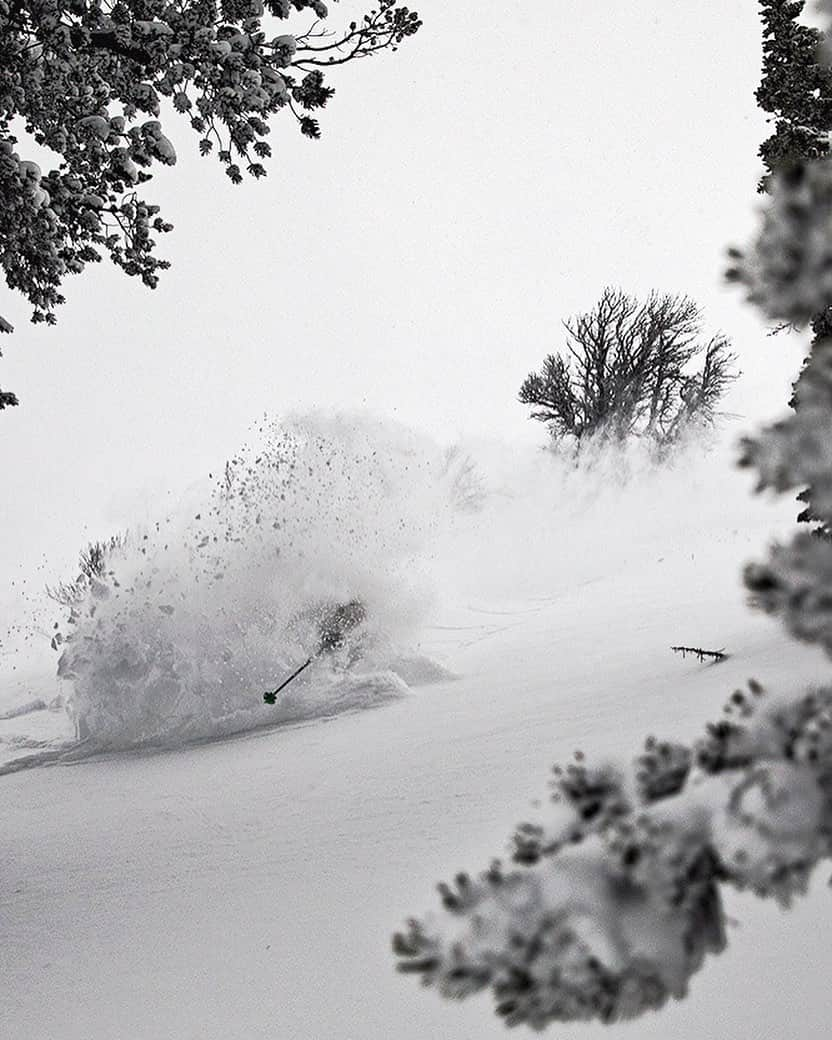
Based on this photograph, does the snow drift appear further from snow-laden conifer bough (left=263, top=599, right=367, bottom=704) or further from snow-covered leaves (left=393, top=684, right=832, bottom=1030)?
snow-covered leaves (left=393, top=684, right=832, bottom=1030)

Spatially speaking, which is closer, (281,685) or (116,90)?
(116,90)

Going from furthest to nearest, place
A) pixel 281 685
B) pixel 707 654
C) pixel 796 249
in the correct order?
pixel 281 685, pixel 707 654, pixel 796 249

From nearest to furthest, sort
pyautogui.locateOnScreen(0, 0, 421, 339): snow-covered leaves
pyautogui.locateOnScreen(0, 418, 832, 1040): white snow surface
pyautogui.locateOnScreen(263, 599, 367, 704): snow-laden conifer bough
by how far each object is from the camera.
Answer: pyautogui.locateOnScreen(0, 418, 832, 1040): white snow surface
pyautogui.locateOnScreen(0, 0, 421, 339): snow-covered leaves
pyautogui.locateOnScreen(263, 599, 367, 704): snow-laden conifer bough

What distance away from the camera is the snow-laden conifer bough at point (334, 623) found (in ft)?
29.5

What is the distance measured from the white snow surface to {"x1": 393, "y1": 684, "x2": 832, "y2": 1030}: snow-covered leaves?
50 millimetres

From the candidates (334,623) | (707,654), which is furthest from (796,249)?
(334,623)

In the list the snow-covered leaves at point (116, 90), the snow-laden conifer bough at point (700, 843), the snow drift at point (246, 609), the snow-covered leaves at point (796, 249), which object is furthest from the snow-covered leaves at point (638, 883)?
the snow drift at point (246, 609)

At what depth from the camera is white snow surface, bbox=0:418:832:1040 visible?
2.61 m

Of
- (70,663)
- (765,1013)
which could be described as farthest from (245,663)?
(765,1013)

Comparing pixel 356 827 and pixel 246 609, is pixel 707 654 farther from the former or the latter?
pixel 246 609

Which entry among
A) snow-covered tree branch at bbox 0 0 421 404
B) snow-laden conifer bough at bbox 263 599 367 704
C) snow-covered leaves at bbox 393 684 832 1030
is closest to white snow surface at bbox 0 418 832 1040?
snow-covered leaves at bbox 393 684 832 1030

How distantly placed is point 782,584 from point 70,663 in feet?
32.6

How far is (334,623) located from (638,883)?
8.74 m

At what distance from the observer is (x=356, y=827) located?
447 centimetres
